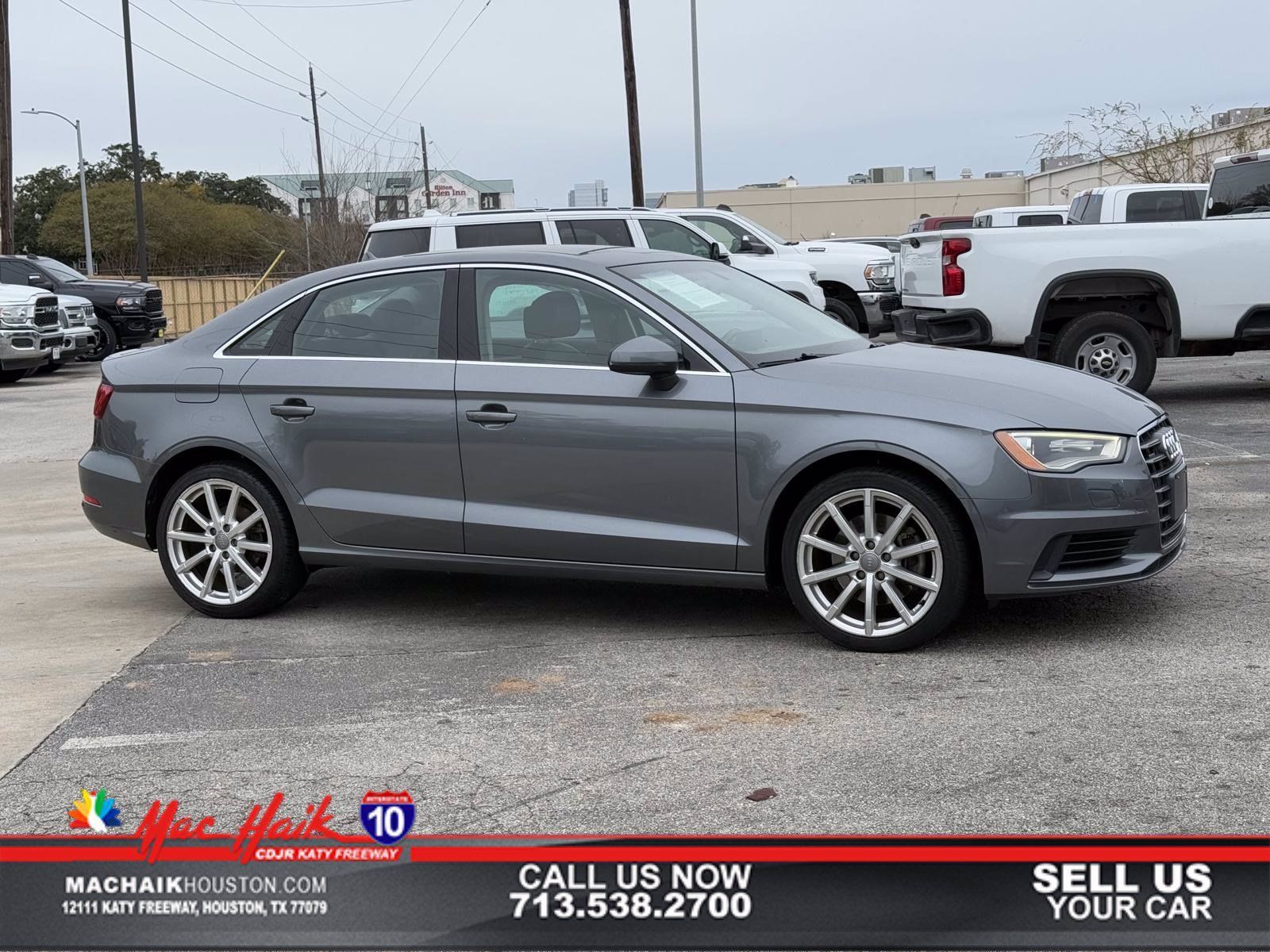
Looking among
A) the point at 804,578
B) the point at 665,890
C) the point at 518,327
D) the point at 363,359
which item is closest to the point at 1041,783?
the point at 665,890

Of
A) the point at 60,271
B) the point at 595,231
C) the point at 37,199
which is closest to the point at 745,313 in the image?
the point at 595,231

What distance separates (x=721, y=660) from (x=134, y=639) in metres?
2.65

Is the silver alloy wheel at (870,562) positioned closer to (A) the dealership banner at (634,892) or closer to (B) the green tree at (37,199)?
(A) the dealership banner at (634,892)

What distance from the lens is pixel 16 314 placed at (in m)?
22.1

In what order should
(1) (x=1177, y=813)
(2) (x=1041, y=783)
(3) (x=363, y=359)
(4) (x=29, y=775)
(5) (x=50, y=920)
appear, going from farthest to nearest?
(3) (x=363, y=359) → (4) (x=29, y=775) → (2) (x=1041, y=783) → (1) (x=1177, y=813) → (5) (x=50, y=920)

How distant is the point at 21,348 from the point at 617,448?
18.2m

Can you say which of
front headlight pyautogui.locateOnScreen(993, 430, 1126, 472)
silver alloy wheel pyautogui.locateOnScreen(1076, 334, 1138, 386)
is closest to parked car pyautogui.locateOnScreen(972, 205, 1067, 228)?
silver alloy wheel pyautogui.locateOnScreen(1076, 334, 1138, 386)

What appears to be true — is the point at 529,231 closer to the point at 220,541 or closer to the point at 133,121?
the point at 220,541

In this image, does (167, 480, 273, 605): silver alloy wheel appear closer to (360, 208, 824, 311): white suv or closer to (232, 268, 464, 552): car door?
(232, 268, 464, 552): car door

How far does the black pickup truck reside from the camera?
85.9 feet

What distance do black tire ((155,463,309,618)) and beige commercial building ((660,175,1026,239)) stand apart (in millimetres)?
61576

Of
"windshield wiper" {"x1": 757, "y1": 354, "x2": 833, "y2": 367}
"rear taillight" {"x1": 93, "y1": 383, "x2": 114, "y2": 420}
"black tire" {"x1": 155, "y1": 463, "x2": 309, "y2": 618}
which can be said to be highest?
"windshield wiper" {"x1": 757, "y1": 354, "x2": 833, "y2": 367}

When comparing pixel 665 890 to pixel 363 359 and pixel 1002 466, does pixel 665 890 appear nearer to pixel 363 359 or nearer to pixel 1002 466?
pixel 1002 466

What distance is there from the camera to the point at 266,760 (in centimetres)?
486
